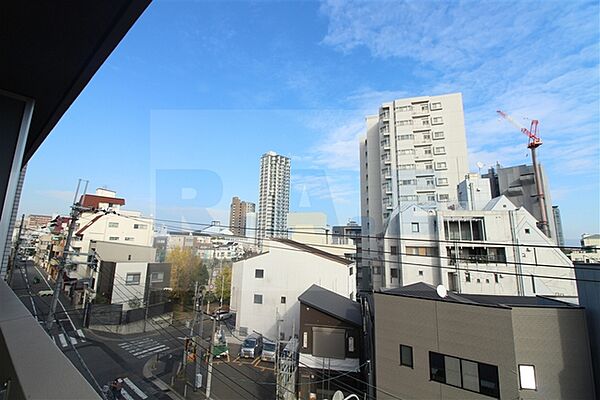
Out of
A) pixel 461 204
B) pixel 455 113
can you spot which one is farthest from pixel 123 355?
pixel 455 113

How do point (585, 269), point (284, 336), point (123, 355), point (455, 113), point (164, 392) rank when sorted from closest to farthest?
point (585, 269)
point (164, 392)
point (123, 355)
point (284, 336)
point (455, 113)

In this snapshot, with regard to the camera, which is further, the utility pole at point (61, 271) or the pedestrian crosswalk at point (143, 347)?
the pedestrian crosswalk at point (143, 347)

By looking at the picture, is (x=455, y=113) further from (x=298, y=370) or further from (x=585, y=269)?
(x=298, y=370)

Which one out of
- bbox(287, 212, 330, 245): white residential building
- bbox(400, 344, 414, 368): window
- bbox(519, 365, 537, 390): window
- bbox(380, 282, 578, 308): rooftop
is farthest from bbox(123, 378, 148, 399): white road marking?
bbox(287, 212, 330, 245): white residential building

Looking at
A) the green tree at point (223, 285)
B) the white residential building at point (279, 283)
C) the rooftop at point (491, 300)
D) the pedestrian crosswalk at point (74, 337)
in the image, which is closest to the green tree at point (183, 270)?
the green tree at point (223, 285)

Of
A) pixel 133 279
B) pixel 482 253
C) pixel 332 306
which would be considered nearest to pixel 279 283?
pixel 332 306

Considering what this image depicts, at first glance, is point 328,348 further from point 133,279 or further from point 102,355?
point 133,279

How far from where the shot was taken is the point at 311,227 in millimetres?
15578

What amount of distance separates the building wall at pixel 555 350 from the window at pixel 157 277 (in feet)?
46.2

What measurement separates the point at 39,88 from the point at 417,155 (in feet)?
65.1

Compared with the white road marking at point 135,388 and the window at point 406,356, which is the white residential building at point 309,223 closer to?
the white road marking at point 135,388

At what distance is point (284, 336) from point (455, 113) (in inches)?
707

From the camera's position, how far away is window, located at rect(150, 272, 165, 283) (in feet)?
43.7

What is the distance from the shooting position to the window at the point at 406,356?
466 centimetres
